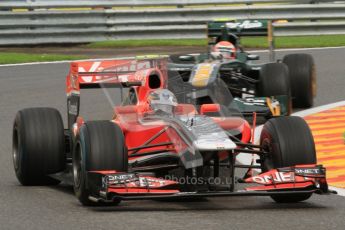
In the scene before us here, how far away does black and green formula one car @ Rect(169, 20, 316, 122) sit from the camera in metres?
14.7

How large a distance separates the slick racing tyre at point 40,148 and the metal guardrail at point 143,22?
45.5 ft

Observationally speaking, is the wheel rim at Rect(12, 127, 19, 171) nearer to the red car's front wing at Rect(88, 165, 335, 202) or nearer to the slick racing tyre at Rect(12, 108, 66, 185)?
the slick racing tyre at Rect(12, 108, 66, 185)

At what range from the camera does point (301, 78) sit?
1641 centimetres

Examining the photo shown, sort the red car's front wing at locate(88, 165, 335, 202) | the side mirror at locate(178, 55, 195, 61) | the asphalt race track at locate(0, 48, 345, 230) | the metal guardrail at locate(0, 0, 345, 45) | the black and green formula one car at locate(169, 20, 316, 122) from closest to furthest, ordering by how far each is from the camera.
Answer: the asphalt race track at locate(0, 48, 345, 230), the red car's front wing at locate(88, 165, 335, 202), the black and green formula one car at locate(169, 20, 316, 122), the side mirror at locate(178, 55, 195, 61), the metal guardrail at locate(0, 0, 345, 45)

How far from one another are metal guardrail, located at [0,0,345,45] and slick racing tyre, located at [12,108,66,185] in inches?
547

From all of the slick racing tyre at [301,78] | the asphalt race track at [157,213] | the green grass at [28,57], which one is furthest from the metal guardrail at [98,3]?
the asphalt race track at [157,213]

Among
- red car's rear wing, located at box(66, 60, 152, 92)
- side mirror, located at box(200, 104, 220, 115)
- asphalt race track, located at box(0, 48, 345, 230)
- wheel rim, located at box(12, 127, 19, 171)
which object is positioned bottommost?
asphalt race track, located at box(0, 48, 345, 230)

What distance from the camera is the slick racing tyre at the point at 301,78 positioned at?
53.5ft

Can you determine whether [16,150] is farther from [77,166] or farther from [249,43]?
[249,43]

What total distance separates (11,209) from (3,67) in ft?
43.3

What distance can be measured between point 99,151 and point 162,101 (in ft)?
4.08

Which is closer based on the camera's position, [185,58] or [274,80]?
[274,80]

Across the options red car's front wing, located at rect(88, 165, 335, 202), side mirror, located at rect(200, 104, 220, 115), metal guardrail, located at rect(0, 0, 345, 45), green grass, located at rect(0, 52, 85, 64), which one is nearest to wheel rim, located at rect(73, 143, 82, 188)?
red car's front wing, located at rect(88, 165, 335, 202)

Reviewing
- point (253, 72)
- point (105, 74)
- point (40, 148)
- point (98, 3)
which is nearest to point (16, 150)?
point (40, 148)
